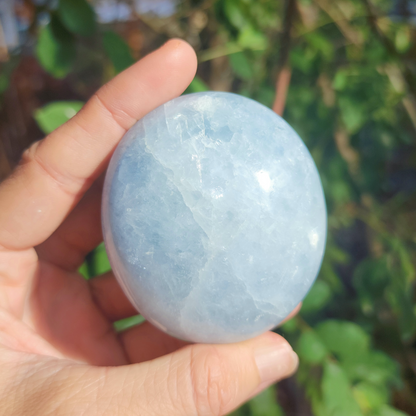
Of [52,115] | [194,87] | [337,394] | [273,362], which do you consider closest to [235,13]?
[194,87]

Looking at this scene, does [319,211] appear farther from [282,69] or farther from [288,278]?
[282,69]

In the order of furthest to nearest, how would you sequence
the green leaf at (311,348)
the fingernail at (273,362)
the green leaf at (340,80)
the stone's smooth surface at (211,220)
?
the green leaf at (340,80) → the green leaf at (311,348) → the fingernail at (273,362) → the stone's smooth surface at (211,220)

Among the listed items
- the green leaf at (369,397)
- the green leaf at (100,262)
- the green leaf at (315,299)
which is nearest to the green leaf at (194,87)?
the green leaf at (100,262)

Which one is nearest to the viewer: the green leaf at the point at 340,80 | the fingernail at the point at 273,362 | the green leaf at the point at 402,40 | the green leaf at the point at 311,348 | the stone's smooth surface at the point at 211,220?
the stone's smooth surface at the point at 211,220

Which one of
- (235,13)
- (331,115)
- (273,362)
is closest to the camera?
(273,362)

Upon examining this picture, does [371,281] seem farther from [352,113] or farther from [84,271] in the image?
[84,271]

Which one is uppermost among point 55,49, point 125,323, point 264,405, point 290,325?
point 55,49

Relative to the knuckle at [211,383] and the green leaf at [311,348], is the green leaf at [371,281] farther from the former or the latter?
the knuckle at [211,383]

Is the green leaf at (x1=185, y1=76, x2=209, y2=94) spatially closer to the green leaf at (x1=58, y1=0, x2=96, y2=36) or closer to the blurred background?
the blurred background
